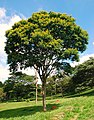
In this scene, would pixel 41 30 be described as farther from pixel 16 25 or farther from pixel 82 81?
pixel 82 81

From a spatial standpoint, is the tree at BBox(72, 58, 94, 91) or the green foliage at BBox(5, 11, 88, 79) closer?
the green foliage at BBox(5, 11, 88, 79)

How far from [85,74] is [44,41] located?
122 ft

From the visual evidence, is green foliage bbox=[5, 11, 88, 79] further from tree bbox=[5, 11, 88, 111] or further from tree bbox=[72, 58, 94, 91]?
tree bbox=[72, 58, 94, 91]

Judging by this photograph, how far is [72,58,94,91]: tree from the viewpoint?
218ft

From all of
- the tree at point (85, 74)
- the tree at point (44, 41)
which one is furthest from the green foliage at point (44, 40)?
the tree at point (85, 74)

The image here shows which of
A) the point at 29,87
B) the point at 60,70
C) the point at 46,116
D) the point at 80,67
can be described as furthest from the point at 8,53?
the point at 29,87

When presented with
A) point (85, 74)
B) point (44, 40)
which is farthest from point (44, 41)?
point (85, 74)

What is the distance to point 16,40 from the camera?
115 feet

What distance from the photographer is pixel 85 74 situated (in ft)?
224

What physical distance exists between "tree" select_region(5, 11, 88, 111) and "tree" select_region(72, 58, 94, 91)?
30236 mm

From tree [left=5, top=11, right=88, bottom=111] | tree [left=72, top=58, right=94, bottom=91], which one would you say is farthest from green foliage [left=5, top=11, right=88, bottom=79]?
tree [left=72, top=58, right=94, bottom=91]

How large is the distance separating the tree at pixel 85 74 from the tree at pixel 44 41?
30.2 m

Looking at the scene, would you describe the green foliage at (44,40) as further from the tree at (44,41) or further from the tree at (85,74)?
the tree at (85,74)

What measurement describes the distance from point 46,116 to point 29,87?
72630 mm
